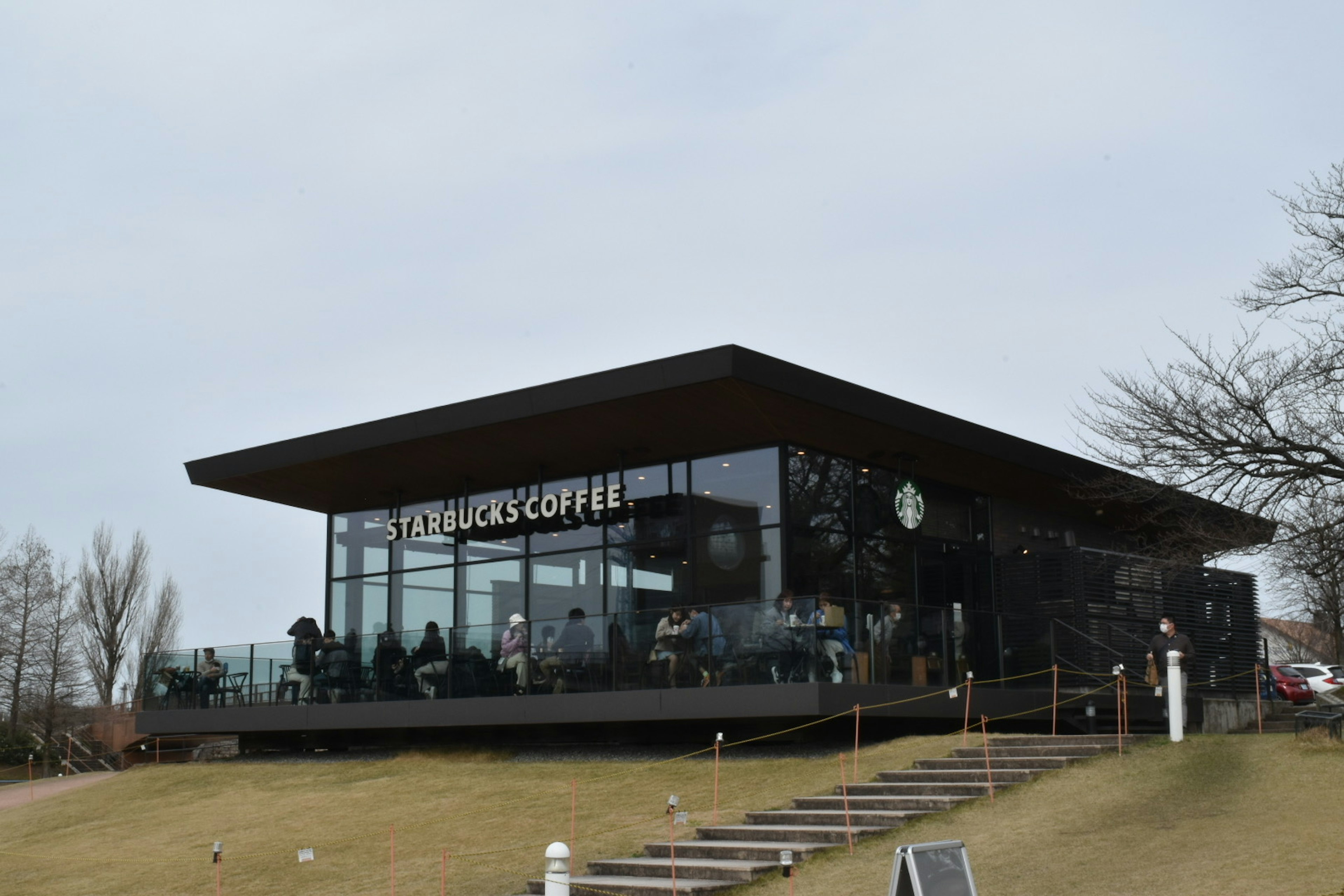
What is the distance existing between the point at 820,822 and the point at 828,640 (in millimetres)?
4230

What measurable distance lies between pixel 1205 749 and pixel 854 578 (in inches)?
256

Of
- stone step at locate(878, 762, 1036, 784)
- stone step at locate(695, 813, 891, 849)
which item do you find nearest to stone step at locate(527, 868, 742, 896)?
stone step at locate(695, 813, 891, 849)

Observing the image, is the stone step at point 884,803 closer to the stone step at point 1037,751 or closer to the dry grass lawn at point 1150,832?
the dry grass lawn at point 1150,832

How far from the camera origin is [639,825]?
15.0 meters

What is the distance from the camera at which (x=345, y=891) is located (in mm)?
13781

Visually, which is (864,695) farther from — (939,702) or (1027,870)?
(1027,870)

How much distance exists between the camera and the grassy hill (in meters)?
11.5

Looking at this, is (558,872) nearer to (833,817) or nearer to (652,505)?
(833,817)

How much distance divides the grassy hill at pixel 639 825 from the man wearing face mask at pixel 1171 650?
1066mm

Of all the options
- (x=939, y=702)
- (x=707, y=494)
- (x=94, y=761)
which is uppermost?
(x=707, y=494)

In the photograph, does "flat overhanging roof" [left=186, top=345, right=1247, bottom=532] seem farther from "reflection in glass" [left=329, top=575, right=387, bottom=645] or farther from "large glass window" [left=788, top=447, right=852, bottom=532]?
"reflection in glass" [left=329, top=575, right=387, bottom=645]

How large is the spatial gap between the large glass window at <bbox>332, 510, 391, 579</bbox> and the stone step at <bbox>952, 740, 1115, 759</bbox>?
1266 cm

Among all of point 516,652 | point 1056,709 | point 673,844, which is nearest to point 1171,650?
point 1056,709

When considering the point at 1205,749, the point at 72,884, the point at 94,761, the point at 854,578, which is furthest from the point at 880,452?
the point at 94,761
